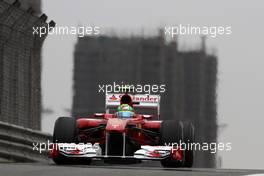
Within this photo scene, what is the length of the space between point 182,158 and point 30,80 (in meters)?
8.27

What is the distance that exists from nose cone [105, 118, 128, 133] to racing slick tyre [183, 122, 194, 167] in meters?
1.00

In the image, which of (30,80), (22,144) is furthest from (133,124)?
(30,80)

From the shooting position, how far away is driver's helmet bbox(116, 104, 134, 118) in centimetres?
1805

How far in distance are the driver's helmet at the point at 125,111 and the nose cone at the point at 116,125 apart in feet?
2.30

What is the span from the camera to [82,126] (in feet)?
58.9

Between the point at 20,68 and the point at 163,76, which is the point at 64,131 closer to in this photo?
the point at 20,68

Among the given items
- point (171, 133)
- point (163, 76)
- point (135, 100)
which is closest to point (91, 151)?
point (171, 133)

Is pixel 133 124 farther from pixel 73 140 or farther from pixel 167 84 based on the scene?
pixel 167 84

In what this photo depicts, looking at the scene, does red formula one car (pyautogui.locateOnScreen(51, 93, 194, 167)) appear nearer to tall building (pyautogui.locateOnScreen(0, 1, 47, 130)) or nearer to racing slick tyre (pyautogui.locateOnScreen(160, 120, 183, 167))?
racing slick tyre (pyautogui.locateOnScreen(160, 120, 183, 167))

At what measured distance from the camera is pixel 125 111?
18078 mm

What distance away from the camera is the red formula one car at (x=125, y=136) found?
657 inches

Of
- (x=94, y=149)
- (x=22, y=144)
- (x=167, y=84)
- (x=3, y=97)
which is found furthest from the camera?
(x=167, y=84)

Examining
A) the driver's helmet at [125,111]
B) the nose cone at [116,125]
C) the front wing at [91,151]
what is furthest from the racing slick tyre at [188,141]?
the driver's helmet at [125,111]

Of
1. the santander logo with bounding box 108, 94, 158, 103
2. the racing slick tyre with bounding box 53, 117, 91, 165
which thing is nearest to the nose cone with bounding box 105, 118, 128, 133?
the racing slick tyre with bounding box 53, 117, 91, 165
